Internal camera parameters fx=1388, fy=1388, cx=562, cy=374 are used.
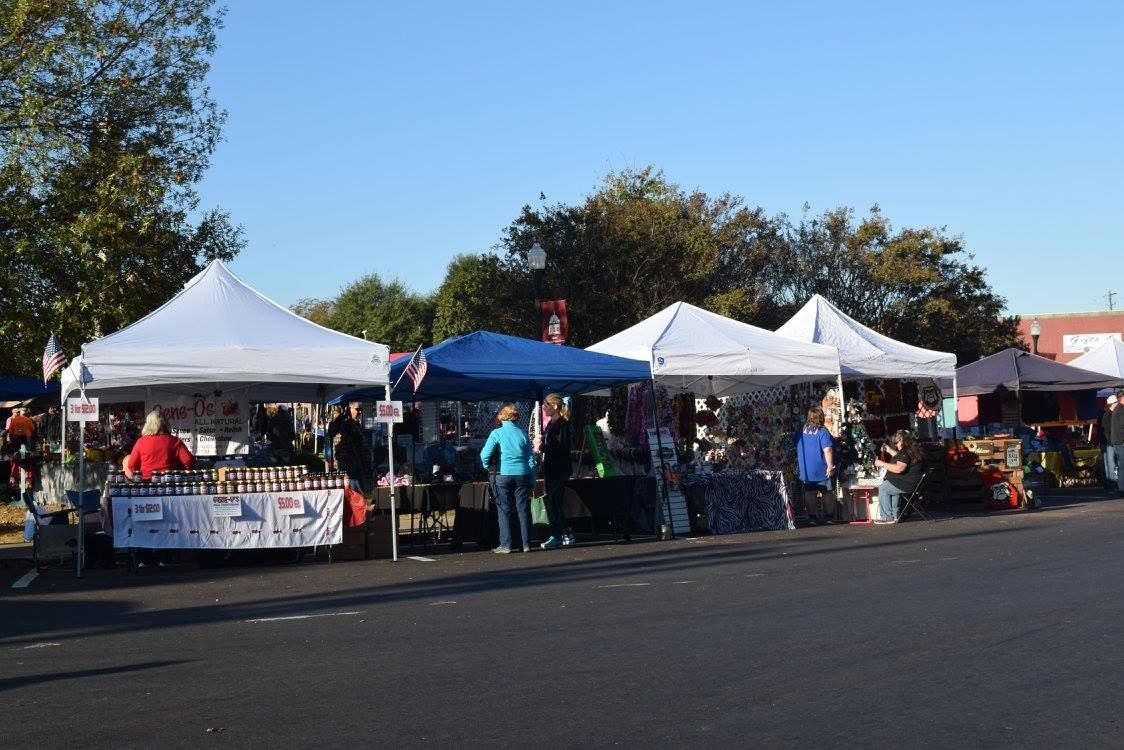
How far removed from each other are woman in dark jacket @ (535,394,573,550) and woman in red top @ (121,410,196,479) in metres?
4.55

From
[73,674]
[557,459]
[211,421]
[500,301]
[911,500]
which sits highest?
[500,301]

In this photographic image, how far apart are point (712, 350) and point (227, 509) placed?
7.54 metres

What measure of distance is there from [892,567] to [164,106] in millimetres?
16396

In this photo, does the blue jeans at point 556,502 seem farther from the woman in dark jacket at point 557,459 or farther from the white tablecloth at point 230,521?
the white tablecloth at point 230,521

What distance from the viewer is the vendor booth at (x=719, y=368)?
19.6m

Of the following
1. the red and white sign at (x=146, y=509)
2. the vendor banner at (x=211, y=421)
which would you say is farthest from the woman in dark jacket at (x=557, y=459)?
the red and white sign at (x=146, y=509)

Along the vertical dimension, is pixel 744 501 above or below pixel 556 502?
below

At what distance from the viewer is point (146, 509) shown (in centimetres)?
1581

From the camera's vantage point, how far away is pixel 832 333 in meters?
23.6

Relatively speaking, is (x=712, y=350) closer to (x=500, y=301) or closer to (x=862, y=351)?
(x=862, y=351)

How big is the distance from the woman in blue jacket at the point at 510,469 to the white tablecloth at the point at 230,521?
6.44 ft

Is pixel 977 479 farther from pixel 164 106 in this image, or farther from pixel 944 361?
pixel 164 106

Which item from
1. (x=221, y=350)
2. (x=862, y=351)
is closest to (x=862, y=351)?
(x=862, y=351)

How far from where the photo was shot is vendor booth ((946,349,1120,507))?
75.8 ft
